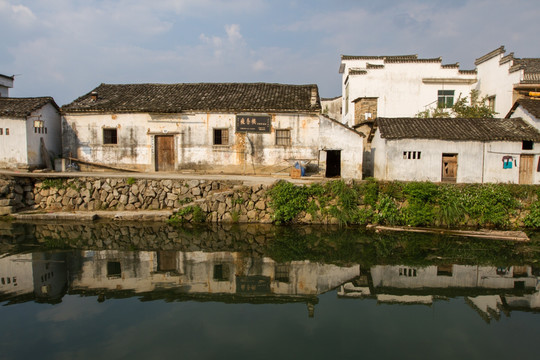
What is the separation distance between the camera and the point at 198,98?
19422mm

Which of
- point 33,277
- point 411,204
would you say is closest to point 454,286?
point 411,204

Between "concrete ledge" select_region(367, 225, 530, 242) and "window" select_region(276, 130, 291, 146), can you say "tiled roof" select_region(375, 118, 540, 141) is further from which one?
"window" select_region(276, 130, 291, 146)

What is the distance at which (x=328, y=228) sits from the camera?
13969 mm

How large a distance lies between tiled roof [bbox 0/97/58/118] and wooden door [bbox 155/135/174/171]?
17.6ft

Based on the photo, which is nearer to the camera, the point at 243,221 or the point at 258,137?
the point at 243,221

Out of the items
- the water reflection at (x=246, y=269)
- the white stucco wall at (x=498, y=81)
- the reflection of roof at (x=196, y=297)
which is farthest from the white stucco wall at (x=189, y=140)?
the white stucco wall at (x=498, y=81)

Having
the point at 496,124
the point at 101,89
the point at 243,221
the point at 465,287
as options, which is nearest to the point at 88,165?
the point at 101,89

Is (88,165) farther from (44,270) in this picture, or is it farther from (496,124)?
(496,124)

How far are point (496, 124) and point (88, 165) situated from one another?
18665 mm

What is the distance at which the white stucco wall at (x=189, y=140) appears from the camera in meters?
18.2

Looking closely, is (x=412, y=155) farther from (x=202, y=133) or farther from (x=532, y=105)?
(x=202, y=133)

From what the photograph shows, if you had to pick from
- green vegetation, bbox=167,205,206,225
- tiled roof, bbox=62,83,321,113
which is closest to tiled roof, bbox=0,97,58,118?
tiled roof, bbox=62,83,321,113

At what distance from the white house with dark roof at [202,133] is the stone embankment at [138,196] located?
11.0ft

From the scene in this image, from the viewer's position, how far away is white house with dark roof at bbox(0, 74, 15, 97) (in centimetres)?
2264
